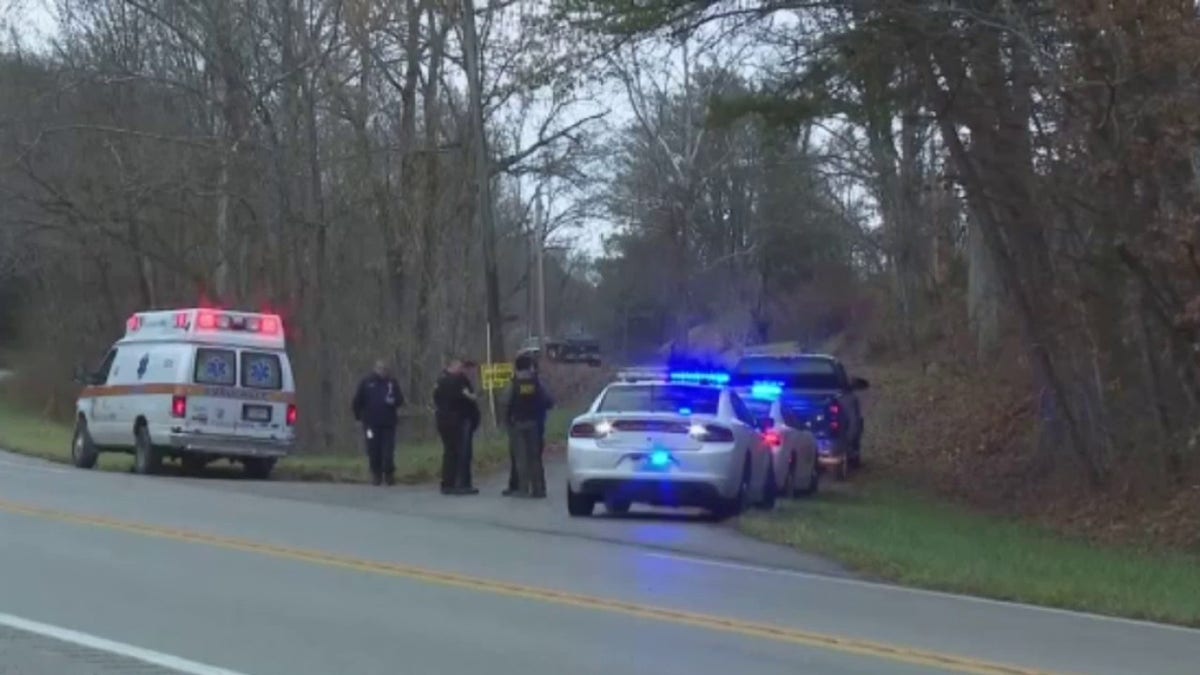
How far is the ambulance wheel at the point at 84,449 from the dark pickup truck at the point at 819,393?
992 centimetres

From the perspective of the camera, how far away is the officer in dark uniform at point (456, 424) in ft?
83.0

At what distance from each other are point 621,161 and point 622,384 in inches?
1650

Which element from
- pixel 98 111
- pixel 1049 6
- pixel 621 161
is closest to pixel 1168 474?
pixel 1049 6

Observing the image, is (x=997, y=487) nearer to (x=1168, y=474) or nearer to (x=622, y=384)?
(x=1168, y=474)

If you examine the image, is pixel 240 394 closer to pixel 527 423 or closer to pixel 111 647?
pixel 527 423

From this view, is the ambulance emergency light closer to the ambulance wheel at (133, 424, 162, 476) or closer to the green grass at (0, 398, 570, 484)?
the ambulance wheel at (133, 424, 162, 476)

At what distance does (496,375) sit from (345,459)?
4319 millimetres

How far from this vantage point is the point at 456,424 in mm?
25391

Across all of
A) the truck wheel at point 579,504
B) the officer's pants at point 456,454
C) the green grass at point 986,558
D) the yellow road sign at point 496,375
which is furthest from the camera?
the yellow road sign at point 496,375

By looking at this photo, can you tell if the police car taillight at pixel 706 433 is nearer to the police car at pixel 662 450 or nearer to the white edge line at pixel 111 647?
the police car at pixel 662 450

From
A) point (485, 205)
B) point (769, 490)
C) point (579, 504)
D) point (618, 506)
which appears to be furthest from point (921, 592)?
point (485, 205)

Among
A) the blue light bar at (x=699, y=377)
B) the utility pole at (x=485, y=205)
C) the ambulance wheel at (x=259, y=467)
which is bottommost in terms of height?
the ambulance wheel at (x=259, y=467)

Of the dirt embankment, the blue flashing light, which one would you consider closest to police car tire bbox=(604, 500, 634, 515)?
the blue flashing light

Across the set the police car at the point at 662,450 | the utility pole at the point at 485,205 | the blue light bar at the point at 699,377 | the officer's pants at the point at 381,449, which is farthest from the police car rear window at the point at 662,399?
the utility pole at the point at 485,205
